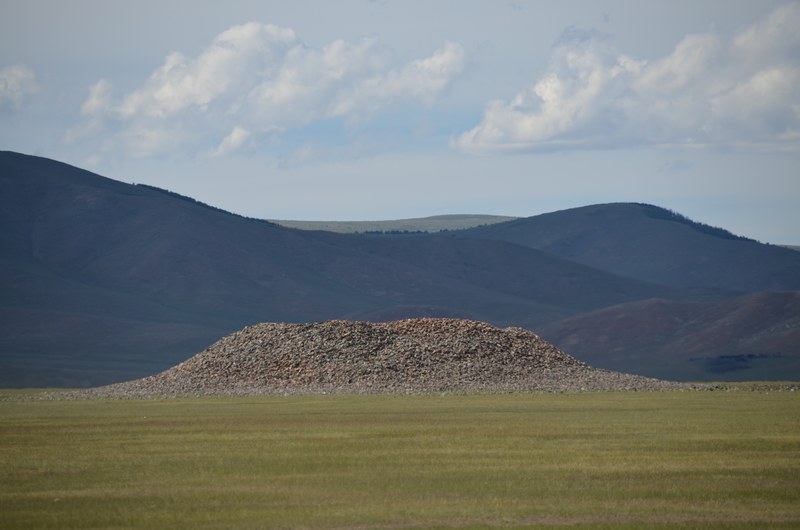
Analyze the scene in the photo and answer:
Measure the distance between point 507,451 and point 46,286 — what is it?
174 m

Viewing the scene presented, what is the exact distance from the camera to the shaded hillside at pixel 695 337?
14188 cm

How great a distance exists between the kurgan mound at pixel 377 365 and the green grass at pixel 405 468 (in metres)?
14.6

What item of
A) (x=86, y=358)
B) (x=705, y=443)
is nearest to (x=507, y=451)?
(x=705, y=443)

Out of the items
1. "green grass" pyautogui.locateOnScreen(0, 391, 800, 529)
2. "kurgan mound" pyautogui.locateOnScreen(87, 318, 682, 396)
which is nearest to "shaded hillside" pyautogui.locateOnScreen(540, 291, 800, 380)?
"kurgan mound" pyautogui.locateOnScreen(87, 318, 682, 396)

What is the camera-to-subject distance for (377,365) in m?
61.4

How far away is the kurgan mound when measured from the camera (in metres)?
59.8

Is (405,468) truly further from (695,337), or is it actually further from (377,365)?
(695,337)

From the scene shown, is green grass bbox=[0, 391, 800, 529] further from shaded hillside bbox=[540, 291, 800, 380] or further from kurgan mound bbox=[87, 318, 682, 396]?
shaded hillside bbox=[540, 291, 800, 380]

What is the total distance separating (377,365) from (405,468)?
33.7 meters

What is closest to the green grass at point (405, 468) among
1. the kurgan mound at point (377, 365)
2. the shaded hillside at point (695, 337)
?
the kurgan mound at point (377, 365)

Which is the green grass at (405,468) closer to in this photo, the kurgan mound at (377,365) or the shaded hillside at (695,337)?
the kurgan mound at (377,365)

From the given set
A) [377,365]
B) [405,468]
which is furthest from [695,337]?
[405,468]

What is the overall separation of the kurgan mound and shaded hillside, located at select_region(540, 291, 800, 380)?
225 feet

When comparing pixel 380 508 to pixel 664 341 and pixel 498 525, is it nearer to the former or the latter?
pixel 498 525
